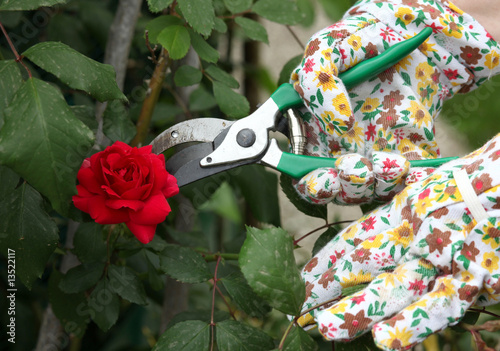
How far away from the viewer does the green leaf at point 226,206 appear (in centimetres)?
146

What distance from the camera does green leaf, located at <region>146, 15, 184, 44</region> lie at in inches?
26.1

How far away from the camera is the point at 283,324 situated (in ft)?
3.85

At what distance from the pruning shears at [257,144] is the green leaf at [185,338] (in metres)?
0.15

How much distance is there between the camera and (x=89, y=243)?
2.19 feet

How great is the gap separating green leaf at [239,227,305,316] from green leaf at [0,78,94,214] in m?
0.16

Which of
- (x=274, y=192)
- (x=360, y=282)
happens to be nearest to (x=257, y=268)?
(x=360, y=282)

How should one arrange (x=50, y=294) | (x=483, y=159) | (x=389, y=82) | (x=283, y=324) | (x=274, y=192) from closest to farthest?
(x=483, y=159), (x=389, y=82), (x=50, y=294), (x=274, y=192), (x=283, y=324)

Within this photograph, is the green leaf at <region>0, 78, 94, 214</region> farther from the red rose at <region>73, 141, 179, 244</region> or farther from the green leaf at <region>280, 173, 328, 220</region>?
the green leaf at <region>280, 173, 328, 220</region>

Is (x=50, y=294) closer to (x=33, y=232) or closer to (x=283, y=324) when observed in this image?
(x=33, y=232)

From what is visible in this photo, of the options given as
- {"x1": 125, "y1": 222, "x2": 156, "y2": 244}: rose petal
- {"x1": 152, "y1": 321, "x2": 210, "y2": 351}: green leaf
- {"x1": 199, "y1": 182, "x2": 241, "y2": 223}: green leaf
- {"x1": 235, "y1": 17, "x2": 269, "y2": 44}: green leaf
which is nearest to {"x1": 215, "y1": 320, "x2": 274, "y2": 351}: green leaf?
{"x1": 152, "y1": 321, "x2": 210, "y2": 351}: green leaf

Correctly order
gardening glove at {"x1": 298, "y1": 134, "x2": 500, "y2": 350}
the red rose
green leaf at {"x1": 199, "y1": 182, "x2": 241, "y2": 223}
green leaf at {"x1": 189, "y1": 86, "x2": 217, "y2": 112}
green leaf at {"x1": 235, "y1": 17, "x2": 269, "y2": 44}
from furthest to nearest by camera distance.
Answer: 1. green leaf at {"x1": 199, "y1": 182, "x2": 241, "y2": 223}
2. green leaf at {"x1": 189, "y1": 86, "x2": 217, "y2": 112}
3. green leaf at {"x1": 235, "y1": 17, "x2": 269, "y2": 44}
4. the red rose
5. gardening glove at {"x1": 298, "y1": 134, "x2": 500, "y2": 350}

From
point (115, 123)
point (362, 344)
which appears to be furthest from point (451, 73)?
point (115, 123)

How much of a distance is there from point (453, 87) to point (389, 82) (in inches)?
3.3

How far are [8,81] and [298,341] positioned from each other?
0.35 m
